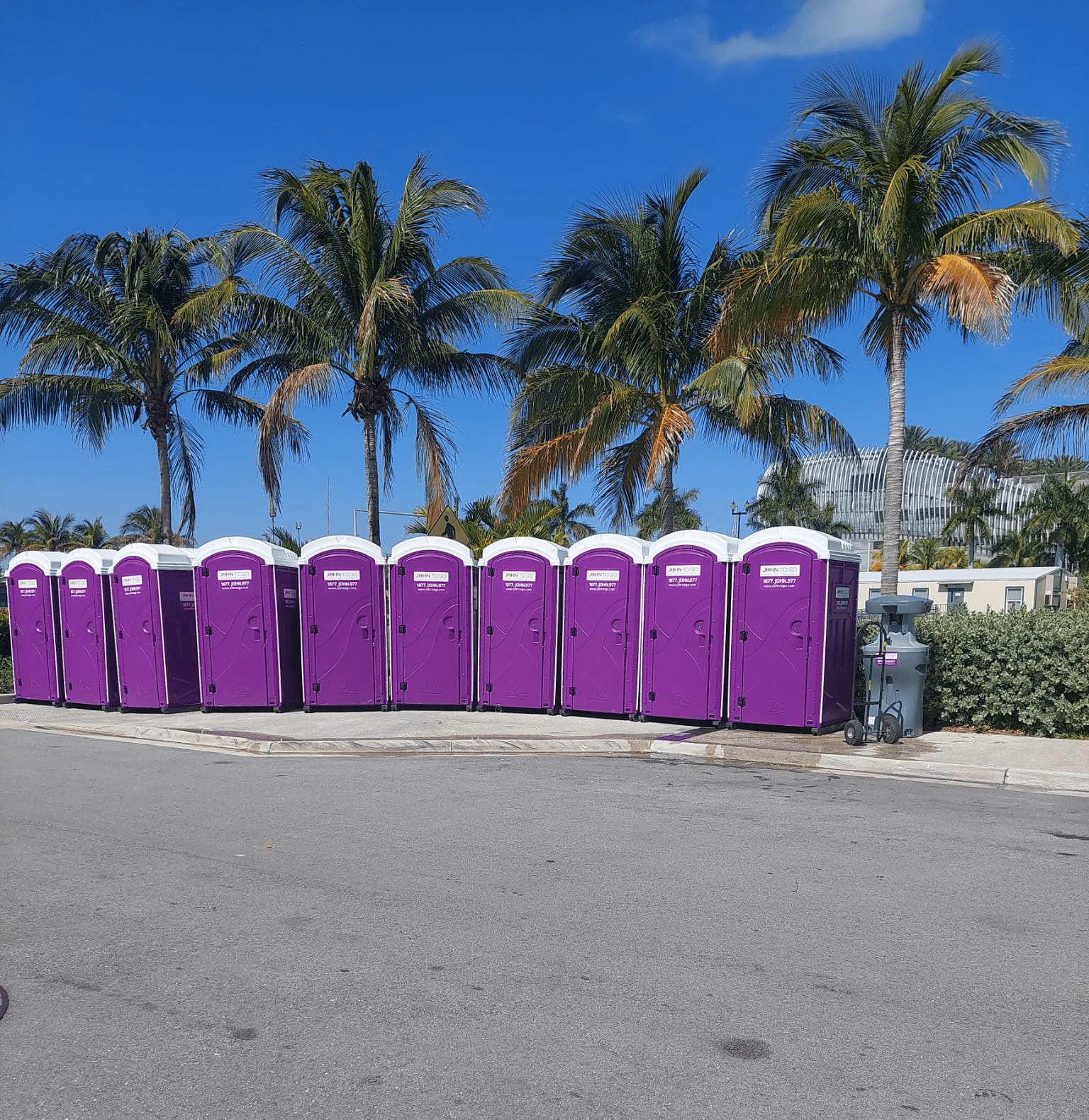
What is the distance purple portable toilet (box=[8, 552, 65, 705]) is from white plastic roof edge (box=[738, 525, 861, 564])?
10359 millimetres

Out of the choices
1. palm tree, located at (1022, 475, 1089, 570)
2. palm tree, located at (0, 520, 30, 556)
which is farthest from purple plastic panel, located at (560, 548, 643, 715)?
palm tree, located at (0, 520, 30, 556)

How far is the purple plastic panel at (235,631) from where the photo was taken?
43.5 ft

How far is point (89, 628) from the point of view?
48.3ft

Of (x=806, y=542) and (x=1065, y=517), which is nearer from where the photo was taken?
(x=806, y=542)

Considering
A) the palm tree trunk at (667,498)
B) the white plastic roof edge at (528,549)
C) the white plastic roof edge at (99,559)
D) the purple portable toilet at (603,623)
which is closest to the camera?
the purple portable toilet at (603,623)

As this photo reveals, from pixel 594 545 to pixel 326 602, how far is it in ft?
11.9

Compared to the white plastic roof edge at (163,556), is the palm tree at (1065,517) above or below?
below

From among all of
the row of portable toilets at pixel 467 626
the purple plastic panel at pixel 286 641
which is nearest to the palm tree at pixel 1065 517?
the row of portable toilets at pixel 467 626

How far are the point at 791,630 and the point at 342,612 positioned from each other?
18.9 feet

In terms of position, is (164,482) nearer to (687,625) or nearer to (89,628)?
(89,628)

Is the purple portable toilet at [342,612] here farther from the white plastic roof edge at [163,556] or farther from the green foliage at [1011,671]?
the green foliage at [1011,671]

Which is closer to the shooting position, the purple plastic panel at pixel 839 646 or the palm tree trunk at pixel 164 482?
the purple plastic panel at pixel 839 646

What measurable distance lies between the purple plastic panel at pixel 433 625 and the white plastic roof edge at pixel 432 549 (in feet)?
0.10

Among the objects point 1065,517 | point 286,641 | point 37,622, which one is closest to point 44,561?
point 37,622
